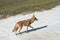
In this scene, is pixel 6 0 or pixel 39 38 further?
pixel 6 0

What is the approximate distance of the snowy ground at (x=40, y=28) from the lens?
530 inches

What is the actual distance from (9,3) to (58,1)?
4300mm

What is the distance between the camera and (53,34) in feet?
44.7

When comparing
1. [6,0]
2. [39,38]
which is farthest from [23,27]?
[6,0]

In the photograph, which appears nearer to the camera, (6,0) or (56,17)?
(56,17)

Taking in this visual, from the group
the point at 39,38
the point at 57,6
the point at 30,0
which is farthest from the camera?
the point at 30,0

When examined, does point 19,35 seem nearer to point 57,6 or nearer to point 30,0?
point 57,6

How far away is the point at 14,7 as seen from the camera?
69.7ft

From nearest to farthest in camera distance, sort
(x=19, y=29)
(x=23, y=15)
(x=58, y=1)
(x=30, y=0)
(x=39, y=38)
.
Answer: (x=39, y=38) < (x=19, y=29) < (x=23, y=15) < (x=58, y=1) < (x=30, y=0)

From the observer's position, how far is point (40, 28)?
1475 cm

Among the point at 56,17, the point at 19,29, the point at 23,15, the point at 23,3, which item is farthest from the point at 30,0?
Result: the point at 19,29

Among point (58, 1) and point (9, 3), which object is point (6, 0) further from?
point (58, 1)

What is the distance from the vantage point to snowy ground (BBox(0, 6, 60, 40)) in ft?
44.2

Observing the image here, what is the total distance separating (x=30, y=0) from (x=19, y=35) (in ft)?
32.4
